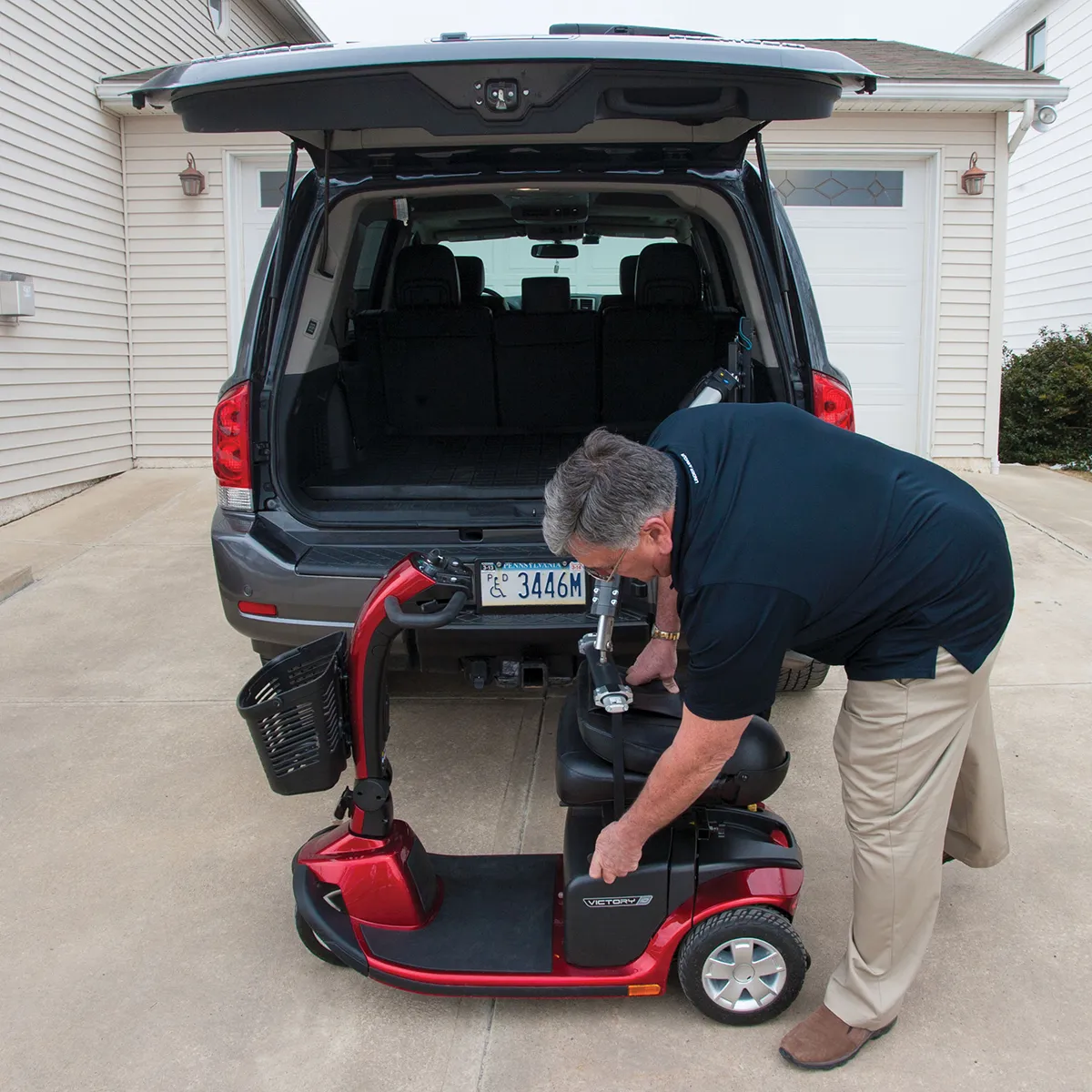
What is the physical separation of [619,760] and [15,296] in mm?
6291

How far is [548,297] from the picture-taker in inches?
199

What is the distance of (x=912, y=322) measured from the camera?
27.8 feet

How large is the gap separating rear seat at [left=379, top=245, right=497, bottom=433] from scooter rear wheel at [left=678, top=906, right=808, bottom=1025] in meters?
3.35

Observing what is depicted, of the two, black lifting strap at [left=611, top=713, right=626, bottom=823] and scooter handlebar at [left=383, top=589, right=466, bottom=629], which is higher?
scooter handlebar at [left=383, top=589, right=466, bottom=629]

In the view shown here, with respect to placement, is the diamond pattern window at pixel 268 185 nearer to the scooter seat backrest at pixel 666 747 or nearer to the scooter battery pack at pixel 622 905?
the scooter seat backrest at pixel 666 747

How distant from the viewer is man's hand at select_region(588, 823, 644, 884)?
205 centimetres

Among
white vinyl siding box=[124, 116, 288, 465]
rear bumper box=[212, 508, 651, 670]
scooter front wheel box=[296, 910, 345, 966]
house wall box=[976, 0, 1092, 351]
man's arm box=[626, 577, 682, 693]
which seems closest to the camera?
scooter front wheel box=[296, 910, 345, 966]

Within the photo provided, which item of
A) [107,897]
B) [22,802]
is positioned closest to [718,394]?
[107,897]

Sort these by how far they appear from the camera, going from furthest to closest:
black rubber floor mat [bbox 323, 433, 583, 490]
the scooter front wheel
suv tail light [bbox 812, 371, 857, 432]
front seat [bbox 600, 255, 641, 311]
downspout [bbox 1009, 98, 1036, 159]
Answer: downspout [bbox 1009, 98, 1036, 159]
front seat [bbox 600, 255, 641, 311]
black rubber floor mat [bbox 323, 433, 583, 490]
suv tail light [bbox 812, 371, 857, 432]
the scooter front wheel

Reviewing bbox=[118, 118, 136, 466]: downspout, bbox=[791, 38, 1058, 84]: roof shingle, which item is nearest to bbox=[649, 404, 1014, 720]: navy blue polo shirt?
bbox=[791, 38, 1058, 84]: roof shingle

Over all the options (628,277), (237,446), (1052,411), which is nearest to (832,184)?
(1052,411)

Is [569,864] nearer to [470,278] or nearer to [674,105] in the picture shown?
[674,105]

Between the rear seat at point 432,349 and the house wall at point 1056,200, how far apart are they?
8.61 meters

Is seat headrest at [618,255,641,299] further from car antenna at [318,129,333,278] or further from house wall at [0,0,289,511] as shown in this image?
house wall at [0,0,289,511]
